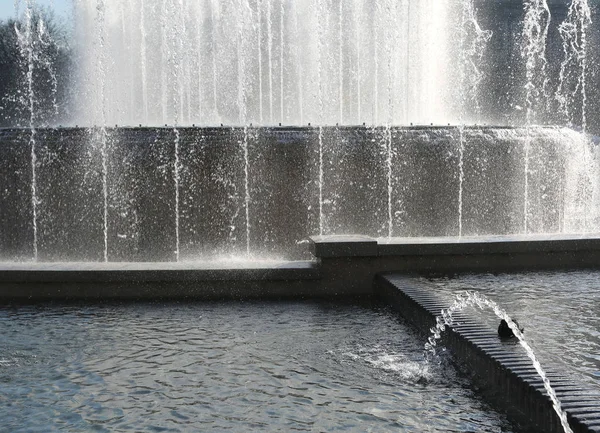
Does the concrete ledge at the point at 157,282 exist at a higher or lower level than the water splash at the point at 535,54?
lower

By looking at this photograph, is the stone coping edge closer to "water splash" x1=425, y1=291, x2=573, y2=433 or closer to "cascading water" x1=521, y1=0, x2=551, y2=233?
"water splash" x1=425, y1=291, x2=573, y2=433

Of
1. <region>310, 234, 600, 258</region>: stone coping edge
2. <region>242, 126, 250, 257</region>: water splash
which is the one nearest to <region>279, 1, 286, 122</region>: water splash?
<region>242, 126, 250, 257</region>: water splash

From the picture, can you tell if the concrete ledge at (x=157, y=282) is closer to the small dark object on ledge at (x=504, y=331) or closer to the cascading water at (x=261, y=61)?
the small dark object on ledge at (x=504, y=331)

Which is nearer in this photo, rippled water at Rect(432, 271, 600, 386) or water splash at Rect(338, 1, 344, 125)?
rippled water at Rect(432, 271, 600, 386)

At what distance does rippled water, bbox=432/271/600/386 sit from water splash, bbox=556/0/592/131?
28.3 meters

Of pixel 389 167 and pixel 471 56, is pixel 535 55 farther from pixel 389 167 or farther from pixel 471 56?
pixel 389 167

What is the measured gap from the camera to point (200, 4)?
17.5 meters

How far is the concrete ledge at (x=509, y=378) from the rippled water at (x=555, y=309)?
7.5 inches

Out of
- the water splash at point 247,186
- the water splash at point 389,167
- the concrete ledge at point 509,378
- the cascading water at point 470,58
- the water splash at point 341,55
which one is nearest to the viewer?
the concrete ledge at point 509,378

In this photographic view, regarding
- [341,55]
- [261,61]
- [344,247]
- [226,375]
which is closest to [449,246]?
[344,247]

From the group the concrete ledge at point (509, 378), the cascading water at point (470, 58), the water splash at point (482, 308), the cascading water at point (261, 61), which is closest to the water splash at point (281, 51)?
the cascading water at point (261, 61)

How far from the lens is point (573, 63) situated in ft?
118

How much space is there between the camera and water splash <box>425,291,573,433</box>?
3.29 meters

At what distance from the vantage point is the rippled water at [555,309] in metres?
4.27
